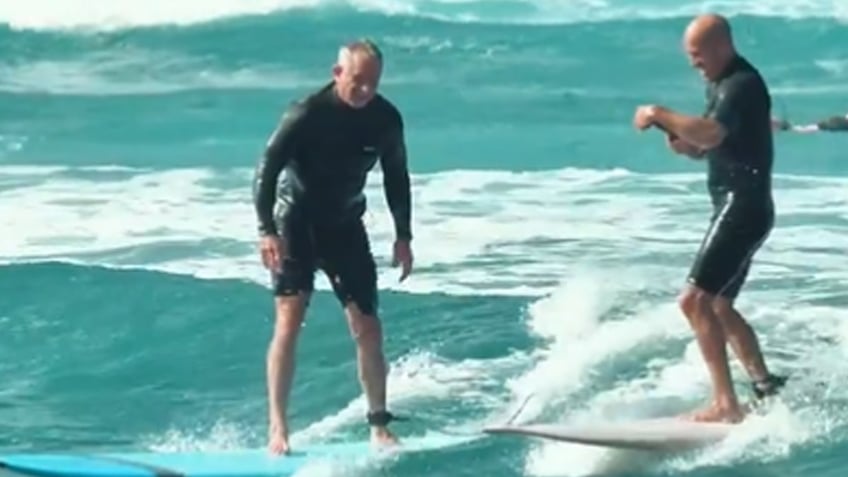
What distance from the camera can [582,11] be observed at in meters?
25.3

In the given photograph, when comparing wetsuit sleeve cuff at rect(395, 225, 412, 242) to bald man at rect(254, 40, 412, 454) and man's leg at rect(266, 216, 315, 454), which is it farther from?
man's leg at rect(266, 216, 315, 454)

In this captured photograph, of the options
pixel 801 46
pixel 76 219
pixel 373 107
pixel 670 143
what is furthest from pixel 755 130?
pixel 801 46

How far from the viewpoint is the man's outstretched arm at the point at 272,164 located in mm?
7035

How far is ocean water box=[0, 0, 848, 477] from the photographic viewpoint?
324 inches

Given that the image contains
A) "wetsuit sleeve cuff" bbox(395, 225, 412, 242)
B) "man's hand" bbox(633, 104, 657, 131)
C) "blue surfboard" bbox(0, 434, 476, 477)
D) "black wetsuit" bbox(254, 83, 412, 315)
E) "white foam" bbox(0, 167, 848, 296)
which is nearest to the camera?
"man's hand" bbox(633, 104, 657, 131)

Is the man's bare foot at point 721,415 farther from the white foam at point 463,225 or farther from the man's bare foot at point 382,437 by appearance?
the white foam at point 463,225

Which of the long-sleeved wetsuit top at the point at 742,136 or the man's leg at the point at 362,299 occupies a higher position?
the long-sleeved wetsuit top at the point at 742,136

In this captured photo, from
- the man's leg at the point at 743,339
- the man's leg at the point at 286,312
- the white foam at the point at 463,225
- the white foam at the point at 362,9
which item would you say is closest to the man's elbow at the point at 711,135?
the man's leg at the point at 743,339

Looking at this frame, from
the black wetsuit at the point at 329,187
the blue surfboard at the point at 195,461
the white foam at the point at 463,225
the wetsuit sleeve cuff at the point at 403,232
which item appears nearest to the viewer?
the blue surfboard at the point at 195,461

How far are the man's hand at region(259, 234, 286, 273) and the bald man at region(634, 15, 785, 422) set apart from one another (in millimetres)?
1204

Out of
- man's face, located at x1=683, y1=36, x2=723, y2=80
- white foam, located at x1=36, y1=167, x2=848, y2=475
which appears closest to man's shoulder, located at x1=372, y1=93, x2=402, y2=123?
man's face, located at x1=683, y1=36, x2=723, y2=80

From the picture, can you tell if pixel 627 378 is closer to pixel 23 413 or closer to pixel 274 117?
pixel 23 413

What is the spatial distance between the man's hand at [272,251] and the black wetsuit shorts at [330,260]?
0.05 m

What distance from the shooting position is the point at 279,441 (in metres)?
7.18
